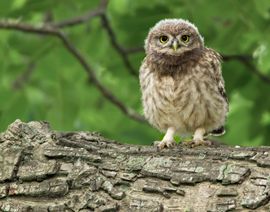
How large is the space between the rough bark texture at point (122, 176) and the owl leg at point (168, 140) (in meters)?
0.42

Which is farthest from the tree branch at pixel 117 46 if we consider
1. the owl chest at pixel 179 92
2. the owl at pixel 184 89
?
the owl chest at pixel 179 92

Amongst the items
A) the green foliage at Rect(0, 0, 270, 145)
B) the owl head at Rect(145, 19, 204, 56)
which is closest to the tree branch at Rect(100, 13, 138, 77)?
the green foliage at Rect(0, 0, 270, 145)

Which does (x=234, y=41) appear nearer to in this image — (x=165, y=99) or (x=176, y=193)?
(x=165, y=99)

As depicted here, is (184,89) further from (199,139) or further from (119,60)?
(119,60)

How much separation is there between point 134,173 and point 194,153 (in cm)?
39

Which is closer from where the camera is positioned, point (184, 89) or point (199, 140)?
point (199, 140)

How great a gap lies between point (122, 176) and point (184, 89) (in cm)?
207

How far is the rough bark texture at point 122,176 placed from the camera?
4.93 metres

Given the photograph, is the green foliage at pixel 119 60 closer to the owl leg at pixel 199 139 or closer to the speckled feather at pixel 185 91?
the speckled feather at pixel 185 91

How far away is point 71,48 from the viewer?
32.2ft

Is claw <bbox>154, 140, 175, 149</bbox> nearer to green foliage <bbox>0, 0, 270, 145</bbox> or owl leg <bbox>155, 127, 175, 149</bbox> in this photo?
owl leg <bbox>155, 127, 175, 149</bbox>

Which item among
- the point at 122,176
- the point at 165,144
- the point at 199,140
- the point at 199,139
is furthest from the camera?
the point at 199,139

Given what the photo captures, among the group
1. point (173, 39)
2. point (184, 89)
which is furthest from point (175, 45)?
point (184, 89)

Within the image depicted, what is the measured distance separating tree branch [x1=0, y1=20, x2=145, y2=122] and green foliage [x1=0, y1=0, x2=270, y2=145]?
0.14 meters
